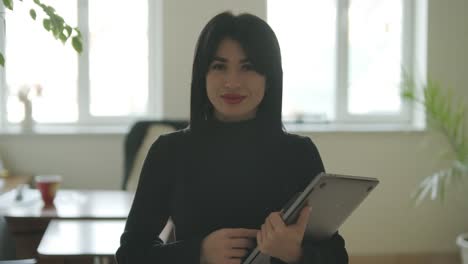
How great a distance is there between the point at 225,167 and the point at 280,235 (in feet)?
0.64

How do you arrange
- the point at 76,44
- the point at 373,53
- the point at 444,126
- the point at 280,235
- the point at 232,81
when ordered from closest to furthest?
1. the point at 280,235
2. the point at 232,81
3. the point at 76,44
4. the point at 444,126
5. the point at 373,53

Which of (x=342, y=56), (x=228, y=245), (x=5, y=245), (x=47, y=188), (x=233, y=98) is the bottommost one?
(x=5, y=245)

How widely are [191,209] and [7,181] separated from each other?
252cm

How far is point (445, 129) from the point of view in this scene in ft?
11.6

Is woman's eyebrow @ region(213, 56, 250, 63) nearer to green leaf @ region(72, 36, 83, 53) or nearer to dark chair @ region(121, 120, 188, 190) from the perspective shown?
green leaf @ region(72, 36, 83, 53)

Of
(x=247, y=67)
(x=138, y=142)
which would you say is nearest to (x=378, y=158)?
(x=138, y=142)

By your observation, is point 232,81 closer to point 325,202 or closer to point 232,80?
point 232,80

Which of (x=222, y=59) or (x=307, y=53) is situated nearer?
(x=222, y=59)

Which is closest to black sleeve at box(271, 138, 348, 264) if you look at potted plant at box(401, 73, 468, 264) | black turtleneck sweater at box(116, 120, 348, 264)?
black turtleneck sweater at box(116, 120, 348, 264)

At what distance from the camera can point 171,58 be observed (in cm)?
360

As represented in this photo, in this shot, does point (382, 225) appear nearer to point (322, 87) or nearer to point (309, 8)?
point (322, 87)

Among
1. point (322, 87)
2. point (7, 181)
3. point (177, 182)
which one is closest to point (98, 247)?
point (177, 182)

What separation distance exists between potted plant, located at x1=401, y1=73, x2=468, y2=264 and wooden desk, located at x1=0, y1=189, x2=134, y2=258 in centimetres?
180

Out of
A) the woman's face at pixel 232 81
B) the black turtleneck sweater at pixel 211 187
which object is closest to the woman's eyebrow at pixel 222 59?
the woman's face at pixel 232 81
